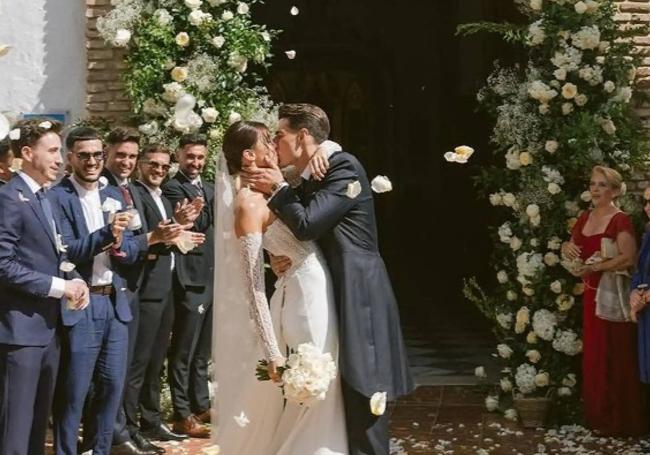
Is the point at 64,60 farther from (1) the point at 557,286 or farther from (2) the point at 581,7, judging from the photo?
(1) the point at 557,286

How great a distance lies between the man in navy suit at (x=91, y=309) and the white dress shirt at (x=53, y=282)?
13.6 inches

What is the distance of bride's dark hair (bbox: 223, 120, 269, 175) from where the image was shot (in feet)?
16.1

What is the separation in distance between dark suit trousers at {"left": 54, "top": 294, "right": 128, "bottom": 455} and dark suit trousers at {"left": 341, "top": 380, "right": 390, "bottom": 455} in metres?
1.52

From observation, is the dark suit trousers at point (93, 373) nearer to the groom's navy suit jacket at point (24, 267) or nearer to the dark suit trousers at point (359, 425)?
the groom's navy suit jacket at point (24, 267)

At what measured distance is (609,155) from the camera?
7578 millimetres

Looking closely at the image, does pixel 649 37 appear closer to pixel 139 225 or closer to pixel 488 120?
pixel 139 225

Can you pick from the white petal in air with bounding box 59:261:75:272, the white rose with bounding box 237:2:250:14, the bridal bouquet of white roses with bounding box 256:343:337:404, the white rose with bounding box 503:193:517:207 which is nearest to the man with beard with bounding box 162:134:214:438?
the white rose with bounding box 237:2:250:14

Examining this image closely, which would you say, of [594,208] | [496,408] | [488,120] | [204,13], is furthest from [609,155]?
[488,120]

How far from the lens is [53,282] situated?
5234 mm

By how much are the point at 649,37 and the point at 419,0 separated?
903cm

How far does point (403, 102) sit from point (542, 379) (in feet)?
34.1

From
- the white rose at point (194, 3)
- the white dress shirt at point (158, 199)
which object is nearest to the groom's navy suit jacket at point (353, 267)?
the white dress shirt at point (158, 199)

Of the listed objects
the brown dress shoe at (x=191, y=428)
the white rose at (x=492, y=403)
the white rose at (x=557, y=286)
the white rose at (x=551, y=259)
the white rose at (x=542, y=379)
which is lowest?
the white rose at (x=492, y=403)

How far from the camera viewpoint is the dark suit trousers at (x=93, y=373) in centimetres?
572
